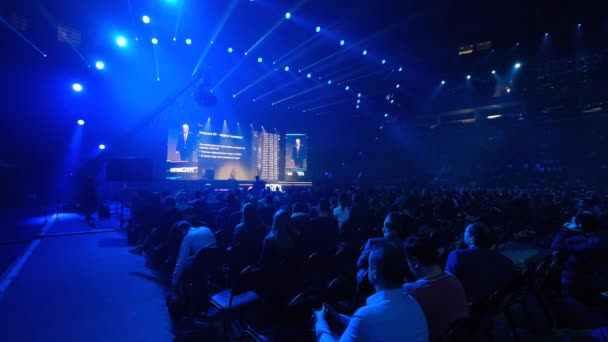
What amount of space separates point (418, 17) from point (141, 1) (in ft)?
37.7

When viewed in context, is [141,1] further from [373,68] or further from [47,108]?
[373,68]

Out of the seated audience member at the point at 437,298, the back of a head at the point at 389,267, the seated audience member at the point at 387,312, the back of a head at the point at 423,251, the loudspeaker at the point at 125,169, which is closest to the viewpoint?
the seated audience member at the point at 387,312

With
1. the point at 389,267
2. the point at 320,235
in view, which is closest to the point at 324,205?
the point at 320,235

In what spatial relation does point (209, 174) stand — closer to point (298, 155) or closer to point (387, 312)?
point (298, 155)

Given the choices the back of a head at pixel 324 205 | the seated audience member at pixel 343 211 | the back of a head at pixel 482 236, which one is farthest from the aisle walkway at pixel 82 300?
the seated audience member at pixel 343 211

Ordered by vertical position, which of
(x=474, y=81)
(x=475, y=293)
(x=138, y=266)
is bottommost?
(x=138, y=266)

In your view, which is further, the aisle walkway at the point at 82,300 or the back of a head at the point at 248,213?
the back of a head at the point at 248,213

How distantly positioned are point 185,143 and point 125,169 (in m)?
6.05

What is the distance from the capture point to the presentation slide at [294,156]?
22.0 meters

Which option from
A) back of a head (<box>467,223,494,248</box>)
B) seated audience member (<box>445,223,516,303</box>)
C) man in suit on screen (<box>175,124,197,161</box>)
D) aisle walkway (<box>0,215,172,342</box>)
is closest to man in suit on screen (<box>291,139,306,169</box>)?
man in suit on screen (<box>175,124,197,161</box>)

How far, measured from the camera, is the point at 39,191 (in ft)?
46.7

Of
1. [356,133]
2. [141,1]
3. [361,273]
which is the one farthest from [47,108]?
[356,133]

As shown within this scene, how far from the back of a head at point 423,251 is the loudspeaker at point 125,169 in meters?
11.8

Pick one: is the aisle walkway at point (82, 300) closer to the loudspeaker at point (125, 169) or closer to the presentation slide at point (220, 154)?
the loudspeaker at point (125, 169)
